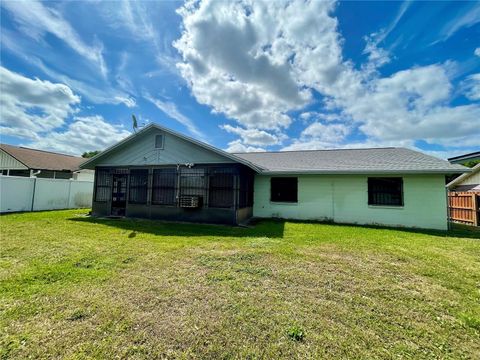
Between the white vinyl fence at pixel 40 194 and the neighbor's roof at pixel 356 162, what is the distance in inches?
489

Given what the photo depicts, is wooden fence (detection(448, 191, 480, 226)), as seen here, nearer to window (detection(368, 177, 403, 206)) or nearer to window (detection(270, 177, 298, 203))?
window (detection(368, 177, 403, 206))

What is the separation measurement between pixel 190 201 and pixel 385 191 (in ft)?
29.2

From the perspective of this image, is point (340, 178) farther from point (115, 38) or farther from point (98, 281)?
point (115, 38)

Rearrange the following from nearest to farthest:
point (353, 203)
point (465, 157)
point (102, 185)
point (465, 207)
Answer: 1. point (465, 157)
2. point (353, 203)
3. point (102, 185)
4. point (465, 207)

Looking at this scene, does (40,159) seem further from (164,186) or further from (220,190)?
(220,190)

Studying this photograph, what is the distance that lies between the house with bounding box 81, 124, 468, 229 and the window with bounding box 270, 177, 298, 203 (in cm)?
5

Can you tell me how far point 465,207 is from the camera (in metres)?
11.7

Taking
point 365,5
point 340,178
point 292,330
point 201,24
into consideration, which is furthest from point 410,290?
point 201,24

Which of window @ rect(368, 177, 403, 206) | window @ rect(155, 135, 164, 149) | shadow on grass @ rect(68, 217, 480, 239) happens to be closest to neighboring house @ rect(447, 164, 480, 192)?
window @ rect(368, 177, 403, 206)

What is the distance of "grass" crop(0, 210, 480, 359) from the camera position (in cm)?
225

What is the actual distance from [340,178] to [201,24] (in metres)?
9.12

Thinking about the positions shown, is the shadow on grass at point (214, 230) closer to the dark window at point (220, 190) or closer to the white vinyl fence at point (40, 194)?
the dark window at point (220, 190)

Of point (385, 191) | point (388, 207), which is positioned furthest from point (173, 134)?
point (388, 207)

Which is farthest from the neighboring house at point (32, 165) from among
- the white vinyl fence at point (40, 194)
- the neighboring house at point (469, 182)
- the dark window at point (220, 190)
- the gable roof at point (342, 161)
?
the neighboring house at point (469, 182)
